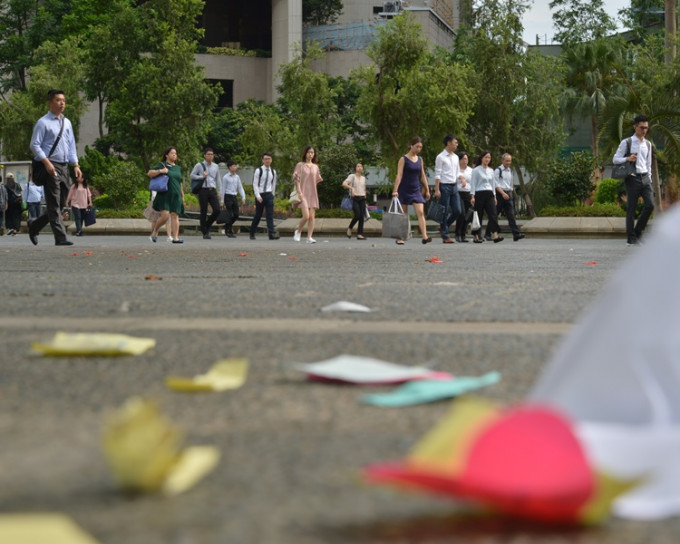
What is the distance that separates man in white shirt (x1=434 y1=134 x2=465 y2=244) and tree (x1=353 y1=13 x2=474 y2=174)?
14.0 meters

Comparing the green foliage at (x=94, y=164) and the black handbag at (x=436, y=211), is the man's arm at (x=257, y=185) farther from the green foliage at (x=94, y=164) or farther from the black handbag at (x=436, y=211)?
the green foliage at (x=94, y=164)

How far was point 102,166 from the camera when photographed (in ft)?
147

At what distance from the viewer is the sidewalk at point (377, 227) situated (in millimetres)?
25797

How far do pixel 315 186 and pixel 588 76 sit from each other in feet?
121

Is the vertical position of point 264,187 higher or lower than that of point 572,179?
lower

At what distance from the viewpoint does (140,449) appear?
1.69m

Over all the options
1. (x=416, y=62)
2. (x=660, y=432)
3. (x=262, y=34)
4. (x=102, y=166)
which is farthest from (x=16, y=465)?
(x=262, y=34)

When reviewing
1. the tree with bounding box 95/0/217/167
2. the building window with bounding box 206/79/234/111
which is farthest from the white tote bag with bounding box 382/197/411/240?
the building window with bounding box 206/79/234/111

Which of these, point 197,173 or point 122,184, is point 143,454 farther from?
point 122,184

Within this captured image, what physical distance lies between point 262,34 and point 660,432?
77137 millimetres

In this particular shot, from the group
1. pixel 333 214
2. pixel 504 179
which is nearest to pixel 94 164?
pixel 333 214

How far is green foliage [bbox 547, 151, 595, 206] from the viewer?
3008cm

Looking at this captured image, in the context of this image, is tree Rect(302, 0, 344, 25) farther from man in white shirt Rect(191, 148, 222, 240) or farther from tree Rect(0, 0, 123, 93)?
man in white shirt Rect(191, 148, 222, 240)

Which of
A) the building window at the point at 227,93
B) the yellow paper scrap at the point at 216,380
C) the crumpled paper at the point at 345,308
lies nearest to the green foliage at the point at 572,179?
the crumpled paper at the point at 345,308
